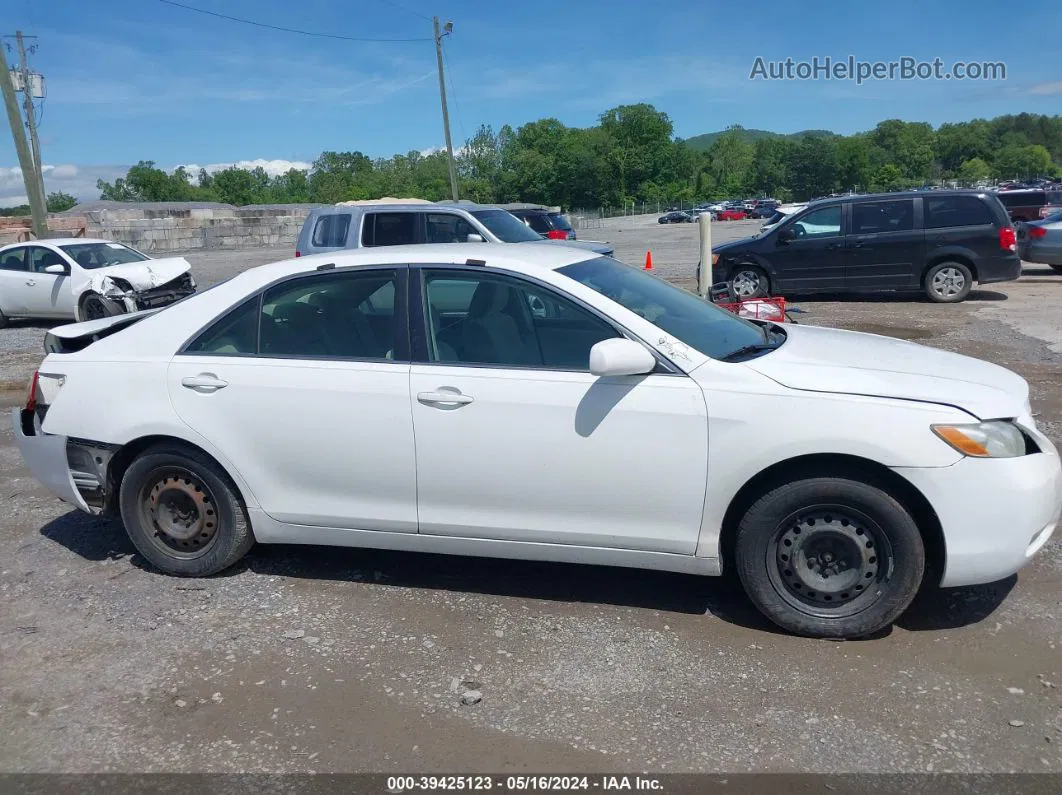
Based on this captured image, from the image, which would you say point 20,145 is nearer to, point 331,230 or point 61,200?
point 331,230

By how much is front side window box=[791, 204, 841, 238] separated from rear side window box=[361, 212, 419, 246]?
616 centimetres

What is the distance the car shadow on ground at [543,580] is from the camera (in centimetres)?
407

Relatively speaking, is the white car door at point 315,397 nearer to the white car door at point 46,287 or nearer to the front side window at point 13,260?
the white car door at point 46,287

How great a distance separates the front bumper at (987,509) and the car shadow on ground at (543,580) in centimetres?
44

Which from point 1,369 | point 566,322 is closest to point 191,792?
point 566,322

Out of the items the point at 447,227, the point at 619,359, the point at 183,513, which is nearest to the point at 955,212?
the point at 447,227

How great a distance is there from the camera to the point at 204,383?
14.4 ft

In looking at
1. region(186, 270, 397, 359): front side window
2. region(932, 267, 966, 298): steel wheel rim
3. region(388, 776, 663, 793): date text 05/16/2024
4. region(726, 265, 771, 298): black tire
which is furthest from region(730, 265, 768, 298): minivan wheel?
region(388, 776, 663, 793): date text 05/16/2024

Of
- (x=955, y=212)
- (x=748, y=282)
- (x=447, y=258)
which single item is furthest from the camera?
(x=748, y=282)

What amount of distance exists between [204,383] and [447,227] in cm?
869

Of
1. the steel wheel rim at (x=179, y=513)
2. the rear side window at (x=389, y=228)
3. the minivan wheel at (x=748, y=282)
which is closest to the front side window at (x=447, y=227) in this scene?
the rear side window at (x=389, y=228)

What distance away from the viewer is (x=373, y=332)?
4289 mm

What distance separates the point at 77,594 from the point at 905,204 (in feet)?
42.4

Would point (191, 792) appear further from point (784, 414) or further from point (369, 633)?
point (784, 414)
